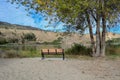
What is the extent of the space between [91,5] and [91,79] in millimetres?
13654

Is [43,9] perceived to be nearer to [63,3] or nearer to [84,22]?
[63,3]

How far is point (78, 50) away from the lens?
3044cm

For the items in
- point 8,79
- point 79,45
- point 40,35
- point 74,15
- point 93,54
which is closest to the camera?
point 8,79

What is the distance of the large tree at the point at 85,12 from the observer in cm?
2583

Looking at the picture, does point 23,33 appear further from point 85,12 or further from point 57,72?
point 57,72

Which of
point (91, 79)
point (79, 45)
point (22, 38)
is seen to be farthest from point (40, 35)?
point (91, 79)

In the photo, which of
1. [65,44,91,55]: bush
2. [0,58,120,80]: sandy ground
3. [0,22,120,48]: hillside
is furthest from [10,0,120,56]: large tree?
[0,22,120,48]: hillside

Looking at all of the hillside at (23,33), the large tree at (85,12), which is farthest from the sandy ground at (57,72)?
the hillside at (23,33)

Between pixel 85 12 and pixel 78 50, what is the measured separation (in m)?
4.09

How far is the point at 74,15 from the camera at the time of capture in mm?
25719

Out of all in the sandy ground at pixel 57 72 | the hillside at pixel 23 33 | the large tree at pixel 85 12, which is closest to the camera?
the sandy ground at pixel 57 72

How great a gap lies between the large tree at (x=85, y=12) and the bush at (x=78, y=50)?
1088mm

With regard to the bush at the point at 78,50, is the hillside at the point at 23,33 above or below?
above

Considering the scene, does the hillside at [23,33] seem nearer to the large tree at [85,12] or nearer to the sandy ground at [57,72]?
the large tree at [85,12]
